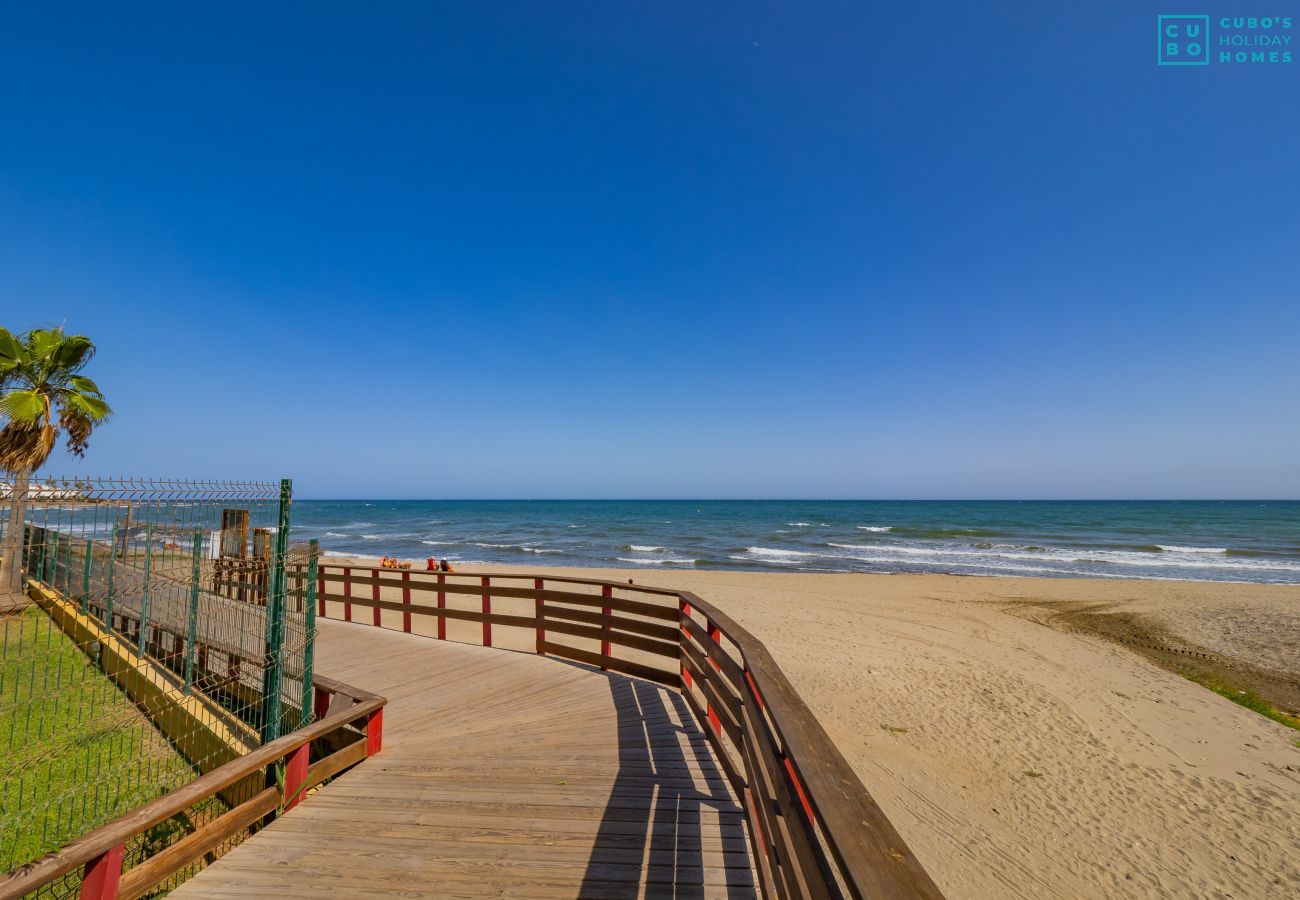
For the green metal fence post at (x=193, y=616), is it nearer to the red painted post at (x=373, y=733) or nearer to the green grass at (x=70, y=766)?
the green grass at (x=70, y=766)

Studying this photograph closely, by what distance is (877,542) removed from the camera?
40.9 m

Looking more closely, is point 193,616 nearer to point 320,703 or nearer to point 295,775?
point 320,703

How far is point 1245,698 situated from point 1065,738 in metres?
5.09

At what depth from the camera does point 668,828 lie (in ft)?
11.3

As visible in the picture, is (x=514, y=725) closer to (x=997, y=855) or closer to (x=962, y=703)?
(x=997, y=855)

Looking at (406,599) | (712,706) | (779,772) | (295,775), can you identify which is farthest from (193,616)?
(779,772)

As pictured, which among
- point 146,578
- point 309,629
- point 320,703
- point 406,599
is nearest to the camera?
point 309,629

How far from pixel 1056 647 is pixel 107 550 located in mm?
17850

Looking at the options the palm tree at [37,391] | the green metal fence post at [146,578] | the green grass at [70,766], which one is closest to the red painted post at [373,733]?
the green grass at [70,766]

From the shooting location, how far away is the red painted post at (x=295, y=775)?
3744 mm

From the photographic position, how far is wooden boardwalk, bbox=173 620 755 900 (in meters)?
2.99

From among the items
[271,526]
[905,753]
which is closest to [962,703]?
[905,753]

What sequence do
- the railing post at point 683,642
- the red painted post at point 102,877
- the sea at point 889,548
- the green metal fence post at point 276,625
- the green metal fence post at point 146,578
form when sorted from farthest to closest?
the sea at point 889,548
the railing post at point 683,642
the green metal fence post at point 146,578
the green metal fence post at point 276,625
the red painted post at point 102,877

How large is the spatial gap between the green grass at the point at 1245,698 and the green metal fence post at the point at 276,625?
12911mm
